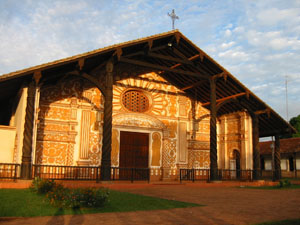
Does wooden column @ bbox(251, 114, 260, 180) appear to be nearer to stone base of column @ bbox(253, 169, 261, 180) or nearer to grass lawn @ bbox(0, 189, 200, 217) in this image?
stone base of column @ bbox(253, 169, 261, 180)

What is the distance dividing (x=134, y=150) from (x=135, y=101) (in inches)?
113

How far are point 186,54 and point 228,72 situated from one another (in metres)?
2.56

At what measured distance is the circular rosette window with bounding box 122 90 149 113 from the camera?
18656 mm

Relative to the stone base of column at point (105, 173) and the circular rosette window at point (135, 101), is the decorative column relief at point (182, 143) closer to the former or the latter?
the circular rosette window at point (135, 101)

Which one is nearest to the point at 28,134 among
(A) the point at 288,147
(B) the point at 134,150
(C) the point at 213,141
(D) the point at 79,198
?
(D) the point at 79,198

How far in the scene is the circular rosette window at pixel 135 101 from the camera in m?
18.7

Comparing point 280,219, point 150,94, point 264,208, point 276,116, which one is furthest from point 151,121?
point 280,219

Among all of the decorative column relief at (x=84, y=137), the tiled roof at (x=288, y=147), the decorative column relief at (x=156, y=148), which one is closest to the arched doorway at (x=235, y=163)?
the decorative column relief at (x=156, y=148)

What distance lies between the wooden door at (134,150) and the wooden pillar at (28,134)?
21.1 feet

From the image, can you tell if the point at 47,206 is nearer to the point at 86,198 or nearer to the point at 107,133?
the point at 86,198

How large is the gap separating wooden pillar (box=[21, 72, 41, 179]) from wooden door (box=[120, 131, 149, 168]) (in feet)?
21.1

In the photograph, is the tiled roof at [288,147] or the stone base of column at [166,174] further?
the tiled roof at [288,147]

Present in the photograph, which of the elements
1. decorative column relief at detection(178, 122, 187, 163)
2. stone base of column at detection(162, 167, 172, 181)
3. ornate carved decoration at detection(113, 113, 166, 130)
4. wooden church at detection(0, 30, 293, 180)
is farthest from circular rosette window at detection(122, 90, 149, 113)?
stone base of column at detection(162, 167, 172, 181)

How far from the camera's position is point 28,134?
12.5 metres
